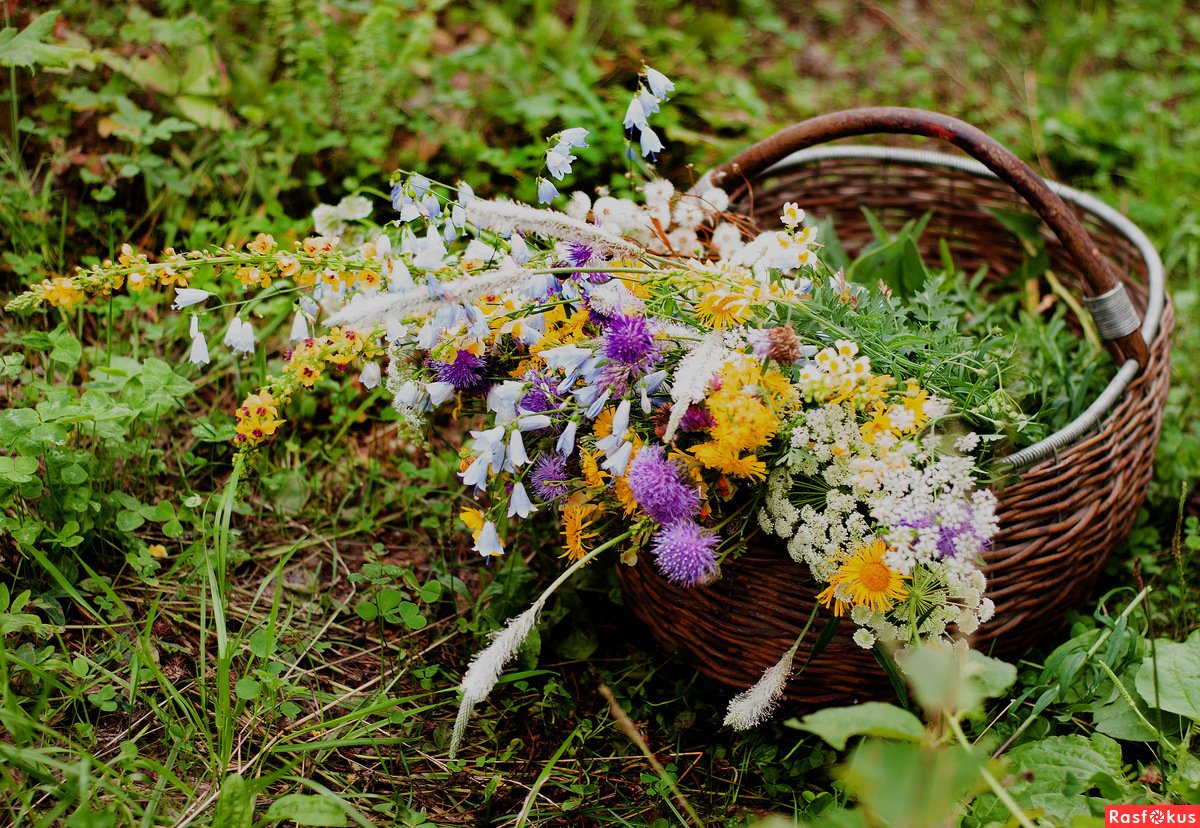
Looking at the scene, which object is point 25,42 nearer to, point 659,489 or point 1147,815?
point 659,489

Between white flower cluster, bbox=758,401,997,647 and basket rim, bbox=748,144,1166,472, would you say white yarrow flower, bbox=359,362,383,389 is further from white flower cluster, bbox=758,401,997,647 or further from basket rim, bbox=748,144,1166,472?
basket rim, bbox=748,144,1166,472

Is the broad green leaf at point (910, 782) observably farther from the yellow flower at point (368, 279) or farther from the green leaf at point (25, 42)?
the green leaf at point (25, 42)

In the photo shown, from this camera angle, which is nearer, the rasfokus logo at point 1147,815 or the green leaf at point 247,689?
the rasfokus logo at point 1147,815

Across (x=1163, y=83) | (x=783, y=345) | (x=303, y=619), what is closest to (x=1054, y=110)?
(x=1163, y=83)

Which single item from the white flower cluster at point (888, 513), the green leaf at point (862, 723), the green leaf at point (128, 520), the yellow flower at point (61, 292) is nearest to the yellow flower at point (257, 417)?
the yellow flower at point (61, 292)

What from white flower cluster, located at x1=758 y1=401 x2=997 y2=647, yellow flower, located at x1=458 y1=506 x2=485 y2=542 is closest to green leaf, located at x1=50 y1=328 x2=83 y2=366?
yellow flower, located at x1=458 y1=506 x2=485 y2=542

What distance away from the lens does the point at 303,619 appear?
1617mm

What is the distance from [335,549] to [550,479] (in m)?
0.60

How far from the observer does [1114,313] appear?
5.06ft

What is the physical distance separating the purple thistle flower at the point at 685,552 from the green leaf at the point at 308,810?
1.65 feet

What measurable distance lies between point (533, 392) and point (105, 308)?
113 cm

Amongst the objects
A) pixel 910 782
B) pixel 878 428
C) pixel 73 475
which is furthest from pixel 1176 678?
pixel 73 475

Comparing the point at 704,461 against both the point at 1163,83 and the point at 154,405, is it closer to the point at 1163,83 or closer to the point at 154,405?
the point at 154,405

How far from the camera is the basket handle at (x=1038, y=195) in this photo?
1510mm
